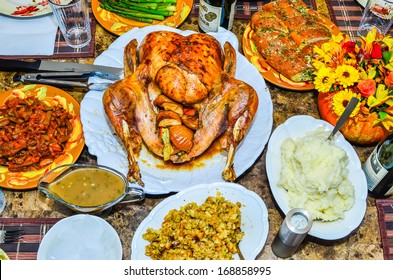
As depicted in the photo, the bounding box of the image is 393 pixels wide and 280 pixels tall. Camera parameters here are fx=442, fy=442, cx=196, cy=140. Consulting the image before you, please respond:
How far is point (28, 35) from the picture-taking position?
2.20 m

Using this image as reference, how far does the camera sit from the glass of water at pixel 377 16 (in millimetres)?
2266

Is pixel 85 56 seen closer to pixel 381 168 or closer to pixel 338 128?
pixel 338 128

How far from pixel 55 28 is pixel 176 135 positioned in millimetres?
964

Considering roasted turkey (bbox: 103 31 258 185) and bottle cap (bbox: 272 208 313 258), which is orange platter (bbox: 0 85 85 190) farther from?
bottle cap (bbox: 272 208 313 258)

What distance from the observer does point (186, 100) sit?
5.89 ft

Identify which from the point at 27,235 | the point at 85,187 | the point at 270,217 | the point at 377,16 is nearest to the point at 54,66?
the point at 85,187

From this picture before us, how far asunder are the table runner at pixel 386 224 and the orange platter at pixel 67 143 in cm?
124

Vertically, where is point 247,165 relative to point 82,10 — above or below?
below

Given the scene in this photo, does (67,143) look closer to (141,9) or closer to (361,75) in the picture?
(141,9)

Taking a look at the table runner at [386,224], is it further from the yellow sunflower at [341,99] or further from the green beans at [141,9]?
the green beans at [141,9]

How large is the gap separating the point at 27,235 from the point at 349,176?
127 cm

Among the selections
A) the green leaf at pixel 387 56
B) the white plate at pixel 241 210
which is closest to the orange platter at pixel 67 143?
the white plate at pixel 241 210

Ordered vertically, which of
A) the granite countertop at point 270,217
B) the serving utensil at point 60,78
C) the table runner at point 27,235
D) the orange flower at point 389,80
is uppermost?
the orange flower at point 389,80
